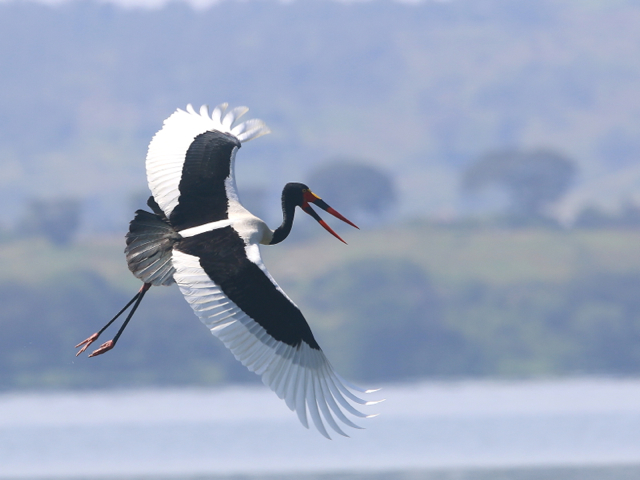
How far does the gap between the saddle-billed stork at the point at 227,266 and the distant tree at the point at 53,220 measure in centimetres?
13009

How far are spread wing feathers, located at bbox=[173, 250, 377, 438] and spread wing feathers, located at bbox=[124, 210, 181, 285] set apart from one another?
3.04ft

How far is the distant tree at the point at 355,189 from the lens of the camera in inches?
6796

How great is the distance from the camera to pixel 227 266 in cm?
1273

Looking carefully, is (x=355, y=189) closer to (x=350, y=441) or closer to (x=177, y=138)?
(x=350, y=441)

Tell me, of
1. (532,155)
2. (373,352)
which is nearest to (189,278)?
(373,352)

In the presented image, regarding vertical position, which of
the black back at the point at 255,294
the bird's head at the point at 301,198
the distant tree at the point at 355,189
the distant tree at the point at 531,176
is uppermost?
the distant tree at the point at 531,176

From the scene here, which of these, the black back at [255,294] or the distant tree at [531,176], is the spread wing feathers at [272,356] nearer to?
the black back at [255,294]

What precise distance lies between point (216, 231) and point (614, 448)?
30285mm

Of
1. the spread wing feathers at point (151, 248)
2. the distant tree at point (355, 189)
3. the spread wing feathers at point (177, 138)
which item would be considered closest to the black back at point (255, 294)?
the spread wing feathers at point (151, 248)

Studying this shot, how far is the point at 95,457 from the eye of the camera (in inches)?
1745

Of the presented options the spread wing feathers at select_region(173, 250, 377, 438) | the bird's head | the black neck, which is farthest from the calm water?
the spread wing feathers at select_region(173, 250, 377, 438)

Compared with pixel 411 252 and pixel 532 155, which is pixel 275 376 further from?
pixel 532 155

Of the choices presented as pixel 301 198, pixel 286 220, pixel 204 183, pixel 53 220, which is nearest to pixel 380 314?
pixel 53 220

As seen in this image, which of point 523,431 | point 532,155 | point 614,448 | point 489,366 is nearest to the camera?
point 614,448
